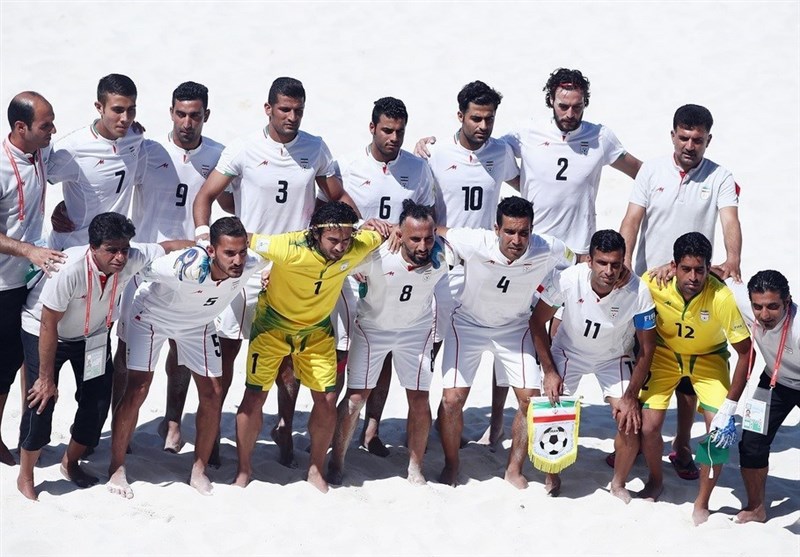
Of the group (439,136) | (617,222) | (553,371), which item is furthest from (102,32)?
(553,371)

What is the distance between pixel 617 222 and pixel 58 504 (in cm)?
680

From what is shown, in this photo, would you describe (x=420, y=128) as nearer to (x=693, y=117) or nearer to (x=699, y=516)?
(x=693, y=117)

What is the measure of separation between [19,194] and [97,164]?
2.05 feet

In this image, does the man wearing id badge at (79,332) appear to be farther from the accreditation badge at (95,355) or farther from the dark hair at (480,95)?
the dark hair at (480,95)

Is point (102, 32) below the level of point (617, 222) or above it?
above

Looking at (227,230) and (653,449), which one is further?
(653,449)

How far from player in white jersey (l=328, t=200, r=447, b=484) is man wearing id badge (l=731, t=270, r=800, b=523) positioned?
77.3 inches

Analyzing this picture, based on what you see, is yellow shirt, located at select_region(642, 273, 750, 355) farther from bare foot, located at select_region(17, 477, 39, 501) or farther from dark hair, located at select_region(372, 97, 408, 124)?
bare foot, located at select_region(17, 477, 39, 501)

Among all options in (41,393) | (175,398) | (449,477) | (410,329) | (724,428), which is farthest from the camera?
(175,398)

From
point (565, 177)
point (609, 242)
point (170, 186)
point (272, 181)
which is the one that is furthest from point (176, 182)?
point (609, 242)

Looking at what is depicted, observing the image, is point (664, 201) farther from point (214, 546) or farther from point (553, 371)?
point (214, 546)

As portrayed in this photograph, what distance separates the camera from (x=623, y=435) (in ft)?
27.6

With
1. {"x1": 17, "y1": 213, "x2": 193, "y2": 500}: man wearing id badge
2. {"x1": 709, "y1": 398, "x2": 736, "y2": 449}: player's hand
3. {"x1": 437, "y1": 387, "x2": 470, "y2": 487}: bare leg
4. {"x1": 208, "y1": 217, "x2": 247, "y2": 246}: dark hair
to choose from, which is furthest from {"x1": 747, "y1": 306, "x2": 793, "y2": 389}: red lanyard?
{"x1": 17, "y1": 213, "x2": 193, "y2": 500}: man wearing id badge

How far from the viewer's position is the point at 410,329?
28.0 ft
